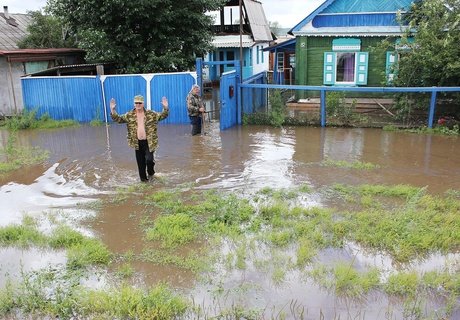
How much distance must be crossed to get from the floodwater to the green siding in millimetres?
4908

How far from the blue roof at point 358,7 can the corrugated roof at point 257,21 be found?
445 inches

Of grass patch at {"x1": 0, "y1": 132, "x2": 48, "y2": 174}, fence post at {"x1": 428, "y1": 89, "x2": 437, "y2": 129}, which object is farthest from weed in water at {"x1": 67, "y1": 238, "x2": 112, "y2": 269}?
fence post at {"x1": 428, "y1": 89, "x2": 437, "y2": 129}

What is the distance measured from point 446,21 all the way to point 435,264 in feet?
32.7

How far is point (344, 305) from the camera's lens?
4.50m

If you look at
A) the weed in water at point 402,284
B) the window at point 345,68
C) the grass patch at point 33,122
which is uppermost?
the window at point 345,68

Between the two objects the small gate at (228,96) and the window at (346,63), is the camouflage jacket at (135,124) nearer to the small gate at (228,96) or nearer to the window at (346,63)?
the small gate at (228,96)

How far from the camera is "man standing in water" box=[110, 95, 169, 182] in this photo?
26.2ft

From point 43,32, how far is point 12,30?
1813 millimetres

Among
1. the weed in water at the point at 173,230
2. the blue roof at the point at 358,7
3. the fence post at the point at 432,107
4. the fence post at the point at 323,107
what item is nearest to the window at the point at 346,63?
the blue roof at the point at 358,7

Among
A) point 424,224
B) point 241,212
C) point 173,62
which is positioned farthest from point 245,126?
point 424,224

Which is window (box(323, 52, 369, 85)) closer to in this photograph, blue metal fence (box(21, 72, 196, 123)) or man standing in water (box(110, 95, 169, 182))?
blue metal fence (box(21, 72, 196, 123))

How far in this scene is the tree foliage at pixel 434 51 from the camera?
12.2m

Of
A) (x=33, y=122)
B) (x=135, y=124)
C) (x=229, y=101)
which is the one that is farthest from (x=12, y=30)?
(x=135, y=124)

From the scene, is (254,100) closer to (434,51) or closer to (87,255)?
(434,51)
